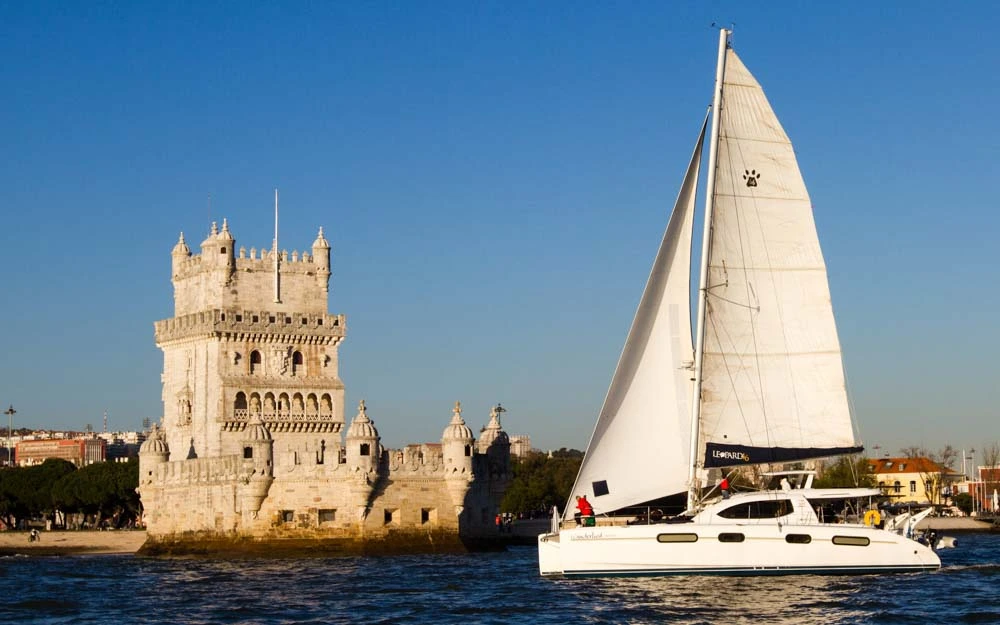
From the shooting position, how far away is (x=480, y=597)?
47.2m

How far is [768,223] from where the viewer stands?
46.8 meters

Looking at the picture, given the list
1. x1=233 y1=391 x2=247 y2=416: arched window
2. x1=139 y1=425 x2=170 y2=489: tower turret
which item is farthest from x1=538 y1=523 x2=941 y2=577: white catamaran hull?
x1=139 y1=425 x2=170 y2=489: tower turret

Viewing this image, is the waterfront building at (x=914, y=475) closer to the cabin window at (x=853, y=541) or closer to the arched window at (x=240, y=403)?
the arched window at (x=240, y=403)

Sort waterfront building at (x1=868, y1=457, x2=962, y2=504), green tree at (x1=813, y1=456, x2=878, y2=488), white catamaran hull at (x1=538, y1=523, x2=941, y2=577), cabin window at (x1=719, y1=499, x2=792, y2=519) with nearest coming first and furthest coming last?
white catamaran hull at (x1=538, y1=523, x2=941, y2=577), cabin window at (x1=719, y1=499, x2=792, y2=519), green tree at (x1=813, y1=456, x2=878, y2=488), waterfront building at (x1=868, y1=457, x2=962, y2=504)

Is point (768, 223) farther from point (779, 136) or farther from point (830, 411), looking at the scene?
point (830, 411)

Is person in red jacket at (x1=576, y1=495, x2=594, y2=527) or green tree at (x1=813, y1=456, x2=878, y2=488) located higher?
green tree at (x1=813, y1=456, x2=878, y2=488)

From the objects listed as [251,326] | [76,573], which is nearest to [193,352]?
[251,326]

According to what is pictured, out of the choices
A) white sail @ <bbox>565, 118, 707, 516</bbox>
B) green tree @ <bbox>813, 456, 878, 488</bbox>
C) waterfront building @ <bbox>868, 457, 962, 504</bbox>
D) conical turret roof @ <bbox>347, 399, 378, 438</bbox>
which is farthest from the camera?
waterfront building @ <bbox>868, 457, 962, 504</bbox>

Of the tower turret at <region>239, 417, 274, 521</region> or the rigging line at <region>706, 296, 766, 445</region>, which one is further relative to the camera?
the tower turret at <region>239, 417, 274, 521</region>

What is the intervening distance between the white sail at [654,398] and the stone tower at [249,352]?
31858 mm

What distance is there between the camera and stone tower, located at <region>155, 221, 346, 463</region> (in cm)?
7819

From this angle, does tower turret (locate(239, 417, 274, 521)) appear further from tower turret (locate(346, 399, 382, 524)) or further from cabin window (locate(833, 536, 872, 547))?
cabin window (locate(833, 536, 872, 547))

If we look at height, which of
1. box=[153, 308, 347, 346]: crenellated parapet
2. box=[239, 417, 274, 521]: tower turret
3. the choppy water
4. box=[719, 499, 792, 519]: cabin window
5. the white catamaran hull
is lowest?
the choppy water

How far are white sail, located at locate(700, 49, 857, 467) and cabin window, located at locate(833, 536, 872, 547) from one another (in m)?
2.61
